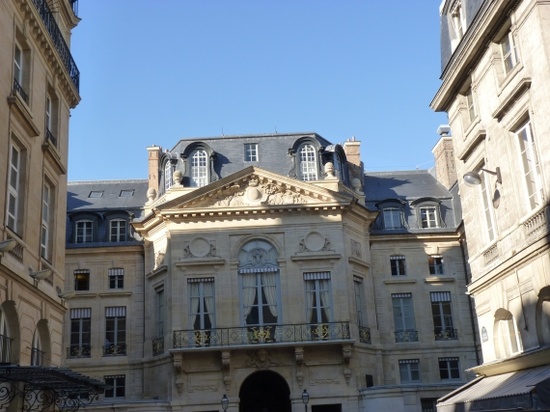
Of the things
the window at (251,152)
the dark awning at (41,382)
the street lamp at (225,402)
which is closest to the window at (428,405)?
the street lamp at (225,402)

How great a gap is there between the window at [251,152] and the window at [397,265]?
8.34 metres

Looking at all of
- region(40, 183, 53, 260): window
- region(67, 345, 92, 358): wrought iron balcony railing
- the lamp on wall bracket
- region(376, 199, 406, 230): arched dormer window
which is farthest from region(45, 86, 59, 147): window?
region(376, 199, 406, 230): arched dormer window

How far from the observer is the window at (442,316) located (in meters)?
34.5

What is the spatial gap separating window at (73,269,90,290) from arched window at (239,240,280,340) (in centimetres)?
820

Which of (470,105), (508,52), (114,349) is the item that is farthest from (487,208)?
(114,349)

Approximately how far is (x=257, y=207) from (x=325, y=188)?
3.17 metres

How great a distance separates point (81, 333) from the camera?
3394 cm

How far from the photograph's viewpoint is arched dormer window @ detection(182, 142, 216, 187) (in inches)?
1333

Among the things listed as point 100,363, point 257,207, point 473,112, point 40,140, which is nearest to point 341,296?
point 257,207

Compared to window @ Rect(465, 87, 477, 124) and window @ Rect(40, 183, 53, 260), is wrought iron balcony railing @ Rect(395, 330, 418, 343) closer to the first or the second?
window @ Rect(465, 87, 477, 124)

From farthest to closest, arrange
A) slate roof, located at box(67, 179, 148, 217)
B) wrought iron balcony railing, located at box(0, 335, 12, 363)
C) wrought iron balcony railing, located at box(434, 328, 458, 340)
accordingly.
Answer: slate roof, located at box(67, 179, 148, 217) → wrought iron balcony railing, located at box(434, 328, 458, 340) → wrought iron balcony railing, located at box(0, 335, 12, 363)

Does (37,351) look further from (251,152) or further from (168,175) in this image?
(251,152)

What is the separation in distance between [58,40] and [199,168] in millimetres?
14818

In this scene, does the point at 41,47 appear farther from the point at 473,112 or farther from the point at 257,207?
the point at 257,207
